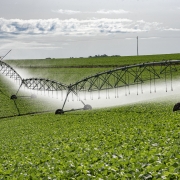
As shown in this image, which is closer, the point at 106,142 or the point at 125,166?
the point at 125,166

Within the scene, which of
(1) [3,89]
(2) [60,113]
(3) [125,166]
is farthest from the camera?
(1) [3,89]

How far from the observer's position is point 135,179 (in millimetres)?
10797

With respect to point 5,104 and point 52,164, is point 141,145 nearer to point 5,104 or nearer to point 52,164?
A: point 52,164

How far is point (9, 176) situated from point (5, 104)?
176 ft

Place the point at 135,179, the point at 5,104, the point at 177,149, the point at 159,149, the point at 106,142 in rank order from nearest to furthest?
the point at 135,179 < the point at 177,149 < the point at 159,149 < the point at 106,142 < the point at 5,104

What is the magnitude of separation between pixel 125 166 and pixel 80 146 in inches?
305

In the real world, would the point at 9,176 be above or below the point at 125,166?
below

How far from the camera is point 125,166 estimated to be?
12.6 metres

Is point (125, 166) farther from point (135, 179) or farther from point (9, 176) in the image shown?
point (9, 176)

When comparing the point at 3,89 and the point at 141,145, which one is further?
the point at 3,89

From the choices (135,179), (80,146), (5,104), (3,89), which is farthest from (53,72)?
(135,179)

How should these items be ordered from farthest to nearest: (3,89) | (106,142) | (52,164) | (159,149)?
(3,89) → (106,142) → (52,164) → (159,149)

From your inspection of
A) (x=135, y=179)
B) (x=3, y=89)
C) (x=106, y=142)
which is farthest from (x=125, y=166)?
(x=3, y=89)

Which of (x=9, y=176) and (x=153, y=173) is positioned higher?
(x=153, y=173)
